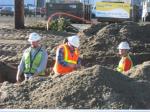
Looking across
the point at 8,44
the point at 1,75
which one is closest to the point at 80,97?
the point at 1,75

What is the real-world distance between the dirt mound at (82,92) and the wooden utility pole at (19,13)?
1842cm

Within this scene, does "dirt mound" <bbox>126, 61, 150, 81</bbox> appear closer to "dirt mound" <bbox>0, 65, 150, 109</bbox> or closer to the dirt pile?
"dirt mound" <bbox>0, 65, 150, 109</bbox>

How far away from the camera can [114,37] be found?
22125 millimetres

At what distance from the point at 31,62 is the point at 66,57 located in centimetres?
77

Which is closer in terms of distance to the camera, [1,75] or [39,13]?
[1,75]

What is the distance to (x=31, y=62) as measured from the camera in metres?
13.6

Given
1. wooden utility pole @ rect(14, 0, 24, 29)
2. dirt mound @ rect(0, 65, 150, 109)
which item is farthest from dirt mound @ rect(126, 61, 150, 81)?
wooden utility pole @ rect(14, 0, 24, 29)

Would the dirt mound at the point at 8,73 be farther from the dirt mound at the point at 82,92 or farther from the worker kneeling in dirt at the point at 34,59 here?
the dirt mound at the point at 82,92

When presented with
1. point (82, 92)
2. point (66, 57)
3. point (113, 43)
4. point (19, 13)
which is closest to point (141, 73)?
point (66, 57)

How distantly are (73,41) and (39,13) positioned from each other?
139ft

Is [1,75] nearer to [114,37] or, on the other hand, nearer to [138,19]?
[114,37]

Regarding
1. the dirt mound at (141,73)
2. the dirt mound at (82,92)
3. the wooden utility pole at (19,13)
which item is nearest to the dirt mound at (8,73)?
the dirt mound at (141,73)

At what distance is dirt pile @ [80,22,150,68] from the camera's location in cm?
2000

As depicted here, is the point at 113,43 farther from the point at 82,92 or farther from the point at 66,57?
the point at 82,92
